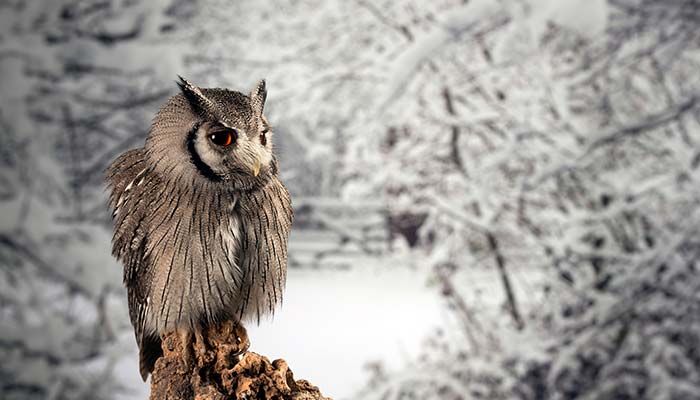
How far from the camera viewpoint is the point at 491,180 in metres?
3.05

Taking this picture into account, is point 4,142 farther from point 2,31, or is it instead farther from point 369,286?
point 369,286

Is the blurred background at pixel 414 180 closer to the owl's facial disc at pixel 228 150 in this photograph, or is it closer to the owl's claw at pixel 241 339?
the owl's claw at pixel 241 339

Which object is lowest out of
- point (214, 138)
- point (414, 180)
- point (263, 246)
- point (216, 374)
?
point (216, 374)

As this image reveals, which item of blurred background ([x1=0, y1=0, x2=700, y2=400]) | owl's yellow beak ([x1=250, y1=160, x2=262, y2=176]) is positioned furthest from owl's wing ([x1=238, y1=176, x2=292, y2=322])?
blurred background ([x1=0, y1=0, x2=700, y2=400])

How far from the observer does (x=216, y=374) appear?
1.53 metres

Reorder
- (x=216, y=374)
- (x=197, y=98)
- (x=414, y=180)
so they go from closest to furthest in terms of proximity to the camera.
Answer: (x=197, y=98), (x=216, y=374), (x=414, y=180)

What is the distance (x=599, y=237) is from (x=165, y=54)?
6.02 feet

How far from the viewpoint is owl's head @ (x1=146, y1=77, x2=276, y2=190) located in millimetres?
1433

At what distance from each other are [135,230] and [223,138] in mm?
324

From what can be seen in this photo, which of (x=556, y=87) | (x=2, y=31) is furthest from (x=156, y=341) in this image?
(x=556, y=87)

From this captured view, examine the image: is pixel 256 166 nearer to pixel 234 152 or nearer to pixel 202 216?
pixel 234 152

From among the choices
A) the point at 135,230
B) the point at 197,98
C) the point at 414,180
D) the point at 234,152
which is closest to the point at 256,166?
the point at 234,152

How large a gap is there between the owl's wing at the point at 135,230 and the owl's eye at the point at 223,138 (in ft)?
0.64

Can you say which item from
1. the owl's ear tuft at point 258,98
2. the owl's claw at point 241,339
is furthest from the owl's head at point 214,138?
the owl's claw at point 241,339
